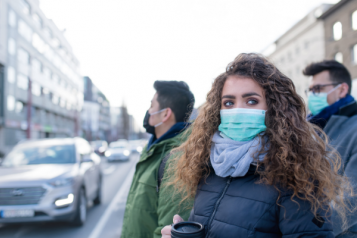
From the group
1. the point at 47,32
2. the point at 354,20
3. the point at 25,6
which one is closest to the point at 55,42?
the point at 47,32

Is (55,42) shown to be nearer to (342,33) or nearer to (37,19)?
(37,19)

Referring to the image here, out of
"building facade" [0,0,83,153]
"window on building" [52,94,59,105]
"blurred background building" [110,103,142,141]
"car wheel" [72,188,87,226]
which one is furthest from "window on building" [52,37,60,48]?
"blurred background building" [110,103,142,141]

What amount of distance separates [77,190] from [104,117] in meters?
82.8

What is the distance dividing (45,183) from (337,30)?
2530 cm

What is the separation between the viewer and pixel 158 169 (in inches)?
87.4

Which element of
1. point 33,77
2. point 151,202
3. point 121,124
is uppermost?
point 33,77

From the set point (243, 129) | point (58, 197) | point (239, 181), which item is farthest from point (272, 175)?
point (58, 197)

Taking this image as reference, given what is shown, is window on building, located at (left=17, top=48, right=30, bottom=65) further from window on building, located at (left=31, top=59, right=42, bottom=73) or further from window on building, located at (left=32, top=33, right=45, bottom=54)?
window on building, located at (left=32, top=33, right=45, bottom=54)

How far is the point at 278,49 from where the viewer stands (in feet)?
117

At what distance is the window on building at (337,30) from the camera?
71.2ft

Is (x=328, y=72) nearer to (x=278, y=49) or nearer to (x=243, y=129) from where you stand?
(x=243, y=129)

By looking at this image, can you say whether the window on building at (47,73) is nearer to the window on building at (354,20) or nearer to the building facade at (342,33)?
the building facade at (342,33)

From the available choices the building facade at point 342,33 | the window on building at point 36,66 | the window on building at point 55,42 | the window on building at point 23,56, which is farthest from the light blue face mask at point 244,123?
the window on building at point 55,42

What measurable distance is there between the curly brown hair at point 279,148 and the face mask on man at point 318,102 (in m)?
1.72
